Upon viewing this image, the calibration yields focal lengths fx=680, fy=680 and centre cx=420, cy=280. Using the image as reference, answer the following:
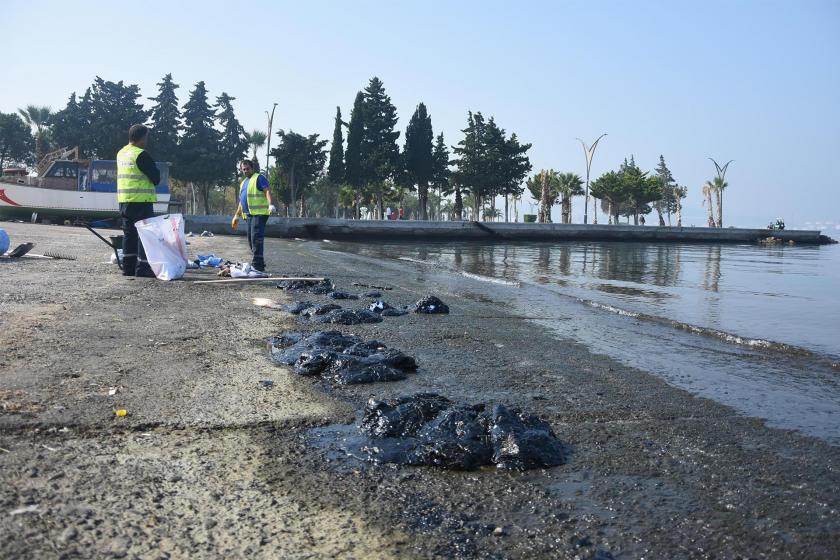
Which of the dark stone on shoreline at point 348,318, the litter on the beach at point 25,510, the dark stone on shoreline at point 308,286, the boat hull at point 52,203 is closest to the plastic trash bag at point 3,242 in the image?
the dark stone on shoreline at point 308,286

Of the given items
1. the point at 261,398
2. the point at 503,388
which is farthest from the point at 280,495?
the point at 503,388

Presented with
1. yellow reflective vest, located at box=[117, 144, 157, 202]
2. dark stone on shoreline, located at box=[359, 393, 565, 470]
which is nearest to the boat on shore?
yellow reflective vest, located at box=[117, 144, 157, 202]

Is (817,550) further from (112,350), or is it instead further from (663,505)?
(112,350)

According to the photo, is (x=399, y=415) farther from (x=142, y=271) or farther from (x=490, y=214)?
(x=490, y=214)

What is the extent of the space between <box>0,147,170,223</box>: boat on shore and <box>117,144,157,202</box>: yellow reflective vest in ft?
72.8

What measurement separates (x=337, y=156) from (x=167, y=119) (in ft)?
58.8

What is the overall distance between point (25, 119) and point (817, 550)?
→ 3118 inches

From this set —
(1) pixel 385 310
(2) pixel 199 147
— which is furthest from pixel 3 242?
(2) pixel 199 147

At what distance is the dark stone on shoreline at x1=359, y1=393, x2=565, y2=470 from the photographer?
2697 mm

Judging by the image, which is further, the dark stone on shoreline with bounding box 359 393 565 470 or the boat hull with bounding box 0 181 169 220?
the boat hull with bounding box 0 181 169 220

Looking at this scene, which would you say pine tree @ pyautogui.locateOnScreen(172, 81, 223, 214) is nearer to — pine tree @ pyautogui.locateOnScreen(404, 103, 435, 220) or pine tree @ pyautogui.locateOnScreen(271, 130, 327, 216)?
pine tree @ pyautogui.locateOnScreen(271, 130, 327, 216)

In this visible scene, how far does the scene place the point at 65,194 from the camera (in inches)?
1183

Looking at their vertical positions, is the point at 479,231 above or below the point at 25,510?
above

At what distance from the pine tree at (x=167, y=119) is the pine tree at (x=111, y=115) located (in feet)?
3.92
